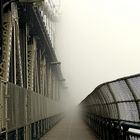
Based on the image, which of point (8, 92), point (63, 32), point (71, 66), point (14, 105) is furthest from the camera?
point (71, 66)

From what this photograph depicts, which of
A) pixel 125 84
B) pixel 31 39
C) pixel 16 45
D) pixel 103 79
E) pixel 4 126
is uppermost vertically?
pixel 103 79

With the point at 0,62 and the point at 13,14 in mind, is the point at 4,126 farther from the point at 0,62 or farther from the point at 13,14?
the point at 13,14

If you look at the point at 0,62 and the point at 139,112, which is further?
the point at 0,62

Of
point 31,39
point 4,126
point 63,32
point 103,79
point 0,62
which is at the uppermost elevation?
point 63,32

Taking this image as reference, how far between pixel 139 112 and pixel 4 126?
371cm

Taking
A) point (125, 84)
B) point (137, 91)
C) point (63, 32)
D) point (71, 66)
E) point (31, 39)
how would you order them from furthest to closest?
point (71, 66)
point (63, 32)
point (31, 39)
point (125, 84)
point (137, 91)

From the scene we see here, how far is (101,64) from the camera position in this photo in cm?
12250

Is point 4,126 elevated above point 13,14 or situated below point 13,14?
below

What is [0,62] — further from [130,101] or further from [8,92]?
[130,101]

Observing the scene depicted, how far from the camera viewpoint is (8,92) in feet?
45.2

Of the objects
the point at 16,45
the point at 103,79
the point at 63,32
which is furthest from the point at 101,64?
the point at 16,45

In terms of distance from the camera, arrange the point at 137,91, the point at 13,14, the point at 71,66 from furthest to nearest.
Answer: the point at 71,66 < the point at 13,14 < the point at 137,91

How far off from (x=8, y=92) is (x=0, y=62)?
6.91 feet

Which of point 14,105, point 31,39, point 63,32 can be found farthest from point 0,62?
point 63,32
